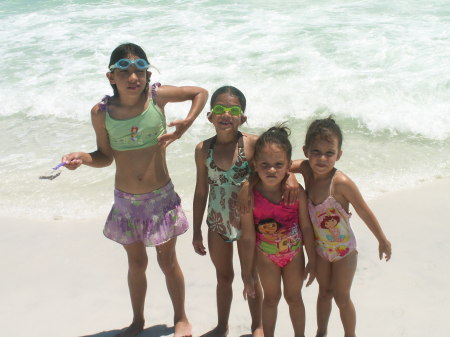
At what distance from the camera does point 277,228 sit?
265 cm

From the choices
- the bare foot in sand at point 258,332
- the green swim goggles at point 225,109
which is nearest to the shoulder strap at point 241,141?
the green swim goggles at point 225,109

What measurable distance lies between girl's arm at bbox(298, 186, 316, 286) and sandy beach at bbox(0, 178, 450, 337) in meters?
0.62

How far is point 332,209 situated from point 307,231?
16 centimetres

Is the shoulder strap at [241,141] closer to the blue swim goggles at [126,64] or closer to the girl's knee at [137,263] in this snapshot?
the blue swim goggles at [126,64]

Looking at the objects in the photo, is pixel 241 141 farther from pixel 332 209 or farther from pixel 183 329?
pixel 183 329

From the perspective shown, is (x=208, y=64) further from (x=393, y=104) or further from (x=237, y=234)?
(x=237, y=234)

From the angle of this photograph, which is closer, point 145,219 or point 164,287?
point 145,219

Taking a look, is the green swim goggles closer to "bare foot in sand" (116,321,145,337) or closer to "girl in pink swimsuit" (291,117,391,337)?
"girl in pink swimsuit" (291,117,391,337)

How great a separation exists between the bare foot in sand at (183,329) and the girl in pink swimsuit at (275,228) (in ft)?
2.01

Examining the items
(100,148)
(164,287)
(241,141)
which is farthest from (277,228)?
(164,287)

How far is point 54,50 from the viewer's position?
990 centimetres

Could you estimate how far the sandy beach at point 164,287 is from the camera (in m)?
3.26

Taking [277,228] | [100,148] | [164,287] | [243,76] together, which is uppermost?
[100,148]

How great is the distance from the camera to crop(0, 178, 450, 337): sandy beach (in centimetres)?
326
